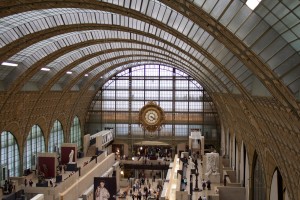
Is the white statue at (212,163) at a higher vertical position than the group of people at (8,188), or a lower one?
higher

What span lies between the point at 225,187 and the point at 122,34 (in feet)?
63.6

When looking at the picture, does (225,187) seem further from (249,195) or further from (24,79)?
(24,79)

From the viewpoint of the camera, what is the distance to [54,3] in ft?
102

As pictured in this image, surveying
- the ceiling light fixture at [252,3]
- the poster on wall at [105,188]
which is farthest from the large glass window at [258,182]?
the ceiling light fixture at [252,3]

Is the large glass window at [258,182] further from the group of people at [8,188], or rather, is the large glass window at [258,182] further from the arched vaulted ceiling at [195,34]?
the group of people at [8,188]

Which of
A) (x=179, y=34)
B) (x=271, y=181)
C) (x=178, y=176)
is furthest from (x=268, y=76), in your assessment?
(x=178, y=176)

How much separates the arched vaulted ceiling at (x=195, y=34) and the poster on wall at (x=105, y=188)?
12.1 metres

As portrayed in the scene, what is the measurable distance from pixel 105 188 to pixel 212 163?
15.4 m

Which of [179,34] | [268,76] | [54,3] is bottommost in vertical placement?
[268,76]

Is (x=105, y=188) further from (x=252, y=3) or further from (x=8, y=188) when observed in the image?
(x=252, y=3)

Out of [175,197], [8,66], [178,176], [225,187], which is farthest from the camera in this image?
[8,66]

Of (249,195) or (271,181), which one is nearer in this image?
(271,181)

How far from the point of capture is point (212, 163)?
44688mm

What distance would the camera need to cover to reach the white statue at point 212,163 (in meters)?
44.2
